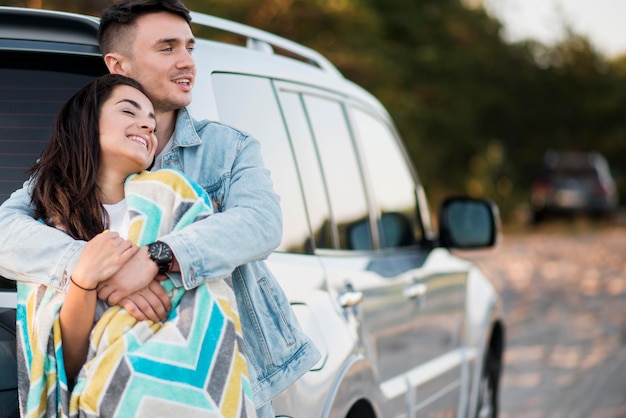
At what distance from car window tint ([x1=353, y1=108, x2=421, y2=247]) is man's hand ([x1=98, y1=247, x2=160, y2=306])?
2.30m

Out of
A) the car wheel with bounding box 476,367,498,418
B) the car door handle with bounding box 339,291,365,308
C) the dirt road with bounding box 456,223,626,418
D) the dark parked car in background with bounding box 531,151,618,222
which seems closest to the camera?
the car door handle with bounding box 339,291,365,308

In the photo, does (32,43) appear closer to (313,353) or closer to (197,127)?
(197,127)

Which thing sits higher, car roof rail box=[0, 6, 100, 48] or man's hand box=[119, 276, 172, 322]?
car roof rail box=[0, 6, 100, 48]

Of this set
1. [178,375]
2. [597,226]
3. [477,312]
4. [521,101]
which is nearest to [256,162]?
[178,375]

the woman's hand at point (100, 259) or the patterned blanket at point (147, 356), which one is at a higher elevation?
the woman's hand at point (100, 259)

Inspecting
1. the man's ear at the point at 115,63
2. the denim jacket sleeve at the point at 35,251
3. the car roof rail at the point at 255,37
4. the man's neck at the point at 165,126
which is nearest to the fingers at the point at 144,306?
the denim jacket sleeve at the point at 35,251

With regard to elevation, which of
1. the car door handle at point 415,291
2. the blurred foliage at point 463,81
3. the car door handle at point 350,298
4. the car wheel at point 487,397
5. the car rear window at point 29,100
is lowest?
the car wheel at point 487,397

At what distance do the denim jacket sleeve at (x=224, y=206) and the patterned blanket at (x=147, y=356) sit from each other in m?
0.06

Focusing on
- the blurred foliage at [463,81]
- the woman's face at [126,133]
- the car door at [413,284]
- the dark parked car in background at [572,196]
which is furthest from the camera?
the dark parked car in background at [572,196]

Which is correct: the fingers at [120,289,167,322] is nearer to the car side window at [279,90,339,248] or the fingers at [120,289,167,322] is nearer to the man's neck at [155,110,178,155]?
the man's neck at [155,110,178,155]

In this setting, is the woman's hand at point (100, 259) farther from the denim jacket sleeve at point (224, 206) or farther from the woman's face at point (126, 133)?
the woman's face at point (126, 133)

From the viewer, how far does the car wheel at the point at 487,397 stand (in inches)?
233

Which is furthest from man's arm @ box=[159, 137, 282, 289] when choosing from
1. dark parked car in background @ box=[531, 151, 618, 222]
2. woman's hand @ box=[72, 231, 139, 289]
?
Answer: dark parked car in background @ box=[531, 151, 618, 222]

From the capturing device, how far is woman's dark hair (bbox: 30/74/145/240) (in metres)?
2.59
